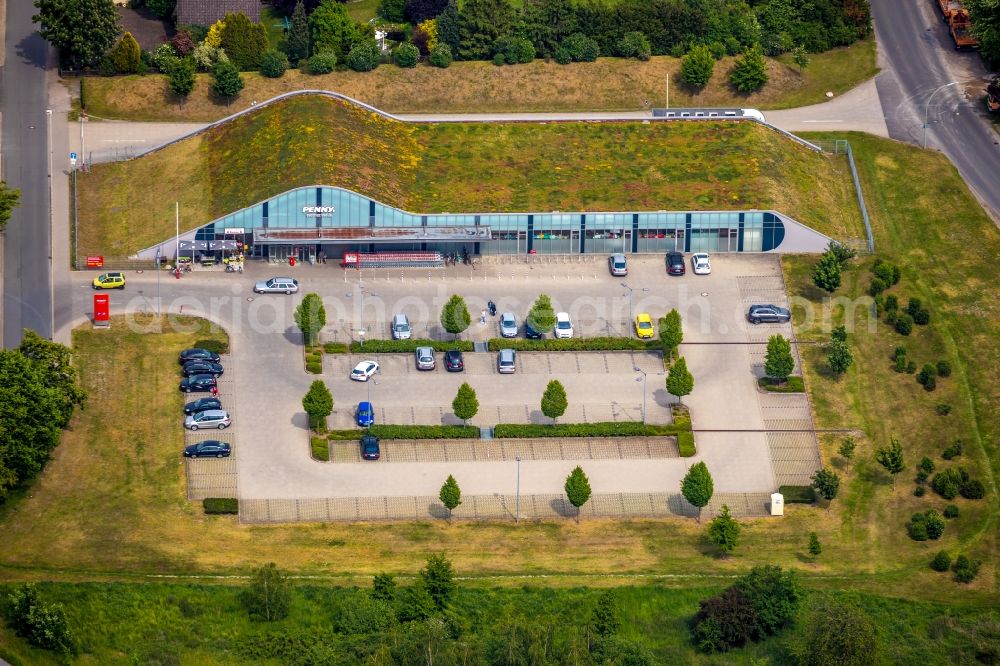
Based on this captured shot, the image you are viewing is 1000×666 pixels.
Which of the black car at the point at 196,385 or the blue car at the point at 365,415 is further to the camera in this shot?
the black car at the point at 196,385

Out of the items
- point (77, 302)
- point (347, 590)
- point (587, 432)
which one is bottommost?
point (347, 590)

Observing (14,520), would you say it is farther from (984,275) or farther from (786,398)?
(984,275)

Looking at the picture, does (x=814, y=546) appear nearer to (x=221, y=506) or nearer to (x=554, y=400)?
(x=554, y=400)

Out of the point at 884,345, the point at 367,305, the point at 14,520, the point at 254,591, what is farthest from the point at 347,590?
the point at 884,345

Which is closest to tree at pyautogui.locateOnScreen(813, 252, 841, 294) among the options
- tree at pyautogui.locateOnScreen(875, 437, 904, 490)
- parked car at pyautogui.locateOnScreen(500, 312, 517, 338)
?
tree at pyautogui.locateOnScreen(875, 437, 904, 490)

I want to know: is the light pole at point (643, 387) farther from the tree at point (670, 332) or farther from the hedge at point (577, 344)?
the tree at point (670, 332)

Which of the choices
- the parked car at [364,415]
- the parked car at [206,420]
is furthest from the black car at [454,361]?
the parked car at [206,420]
